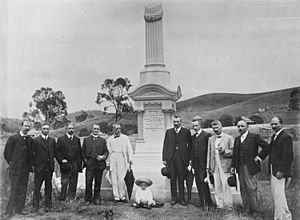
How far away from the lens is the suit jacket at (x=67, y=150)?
220 inches

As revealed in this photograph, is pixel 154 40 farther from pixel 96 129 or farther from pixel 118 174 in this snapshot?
pixel 118 174

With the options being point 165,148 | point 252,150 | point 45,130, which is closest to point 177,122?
point 165,148

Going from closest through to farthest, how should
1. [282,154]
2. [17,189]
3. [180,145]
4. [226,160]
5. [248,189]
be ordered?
[282,154], [248,189], [226,160], [180,145], [17,189]

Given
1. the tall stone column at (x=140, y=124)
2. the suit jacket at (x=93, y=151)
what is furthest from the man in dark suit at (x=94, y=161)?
the tall stone column at (x=140, y=124)

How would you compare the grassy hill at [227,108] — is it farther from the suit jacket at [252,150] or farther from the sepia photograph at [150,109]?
the suit jacket at [252,150]

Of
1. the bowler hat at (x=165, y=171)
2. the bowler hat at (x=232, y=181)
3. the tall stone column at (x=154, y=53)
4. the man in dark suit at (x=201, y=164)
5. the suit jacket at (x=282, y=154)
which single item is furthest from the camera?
the tall stone column at (x=154, y=53)

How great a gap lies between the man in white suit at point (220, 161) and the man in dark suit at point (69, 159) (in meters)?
1.76

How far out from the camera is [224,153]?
534cm

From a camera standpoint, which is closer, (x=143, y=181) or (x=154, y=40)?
(x=143, y=181)

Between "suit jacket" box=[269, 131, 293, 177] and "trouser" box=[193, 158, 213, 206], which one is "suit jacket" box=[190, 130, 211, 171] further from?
"suit jacket" box=[269, 131, 293, 177]

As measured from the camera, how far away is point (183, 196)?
17.9 ft

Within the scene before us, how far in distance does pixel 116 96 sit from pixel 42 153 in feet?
4.18

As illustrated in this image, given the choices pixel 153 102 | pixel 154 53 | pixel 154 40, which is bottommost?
pixel 153 102

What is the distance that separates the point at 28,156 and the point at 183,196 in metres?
2.12
